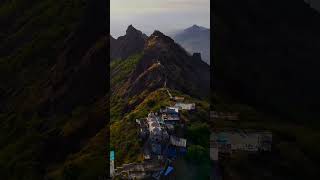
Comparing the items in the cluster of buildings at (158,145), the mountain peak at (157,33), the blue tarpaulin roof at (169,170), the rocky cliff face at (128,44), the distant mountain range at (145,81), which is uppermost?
the mountain peak at (157,33)

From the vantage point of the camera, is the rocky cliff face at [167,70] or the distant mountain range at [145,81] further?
the rocky cliff face at [167,70]

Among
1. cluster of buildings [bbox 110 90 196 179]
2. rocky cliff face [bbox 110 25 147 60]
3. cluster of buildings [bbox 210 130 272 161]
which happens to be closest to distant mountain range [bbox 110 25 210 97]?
rocky cliff face [bbox 110 25 147 60]

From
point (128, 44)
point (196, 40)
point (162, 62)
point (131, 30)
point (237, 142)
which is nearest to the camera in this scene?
point (237, 142)

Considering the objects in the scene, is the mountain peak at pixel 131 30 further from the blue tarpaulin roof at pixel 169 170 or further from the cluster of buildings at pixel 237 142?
the blue tarpaulin roof at pixel 169 170

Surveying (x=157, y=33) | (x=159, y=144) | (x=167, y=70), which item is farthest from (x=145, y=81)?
(x=159, y=144)

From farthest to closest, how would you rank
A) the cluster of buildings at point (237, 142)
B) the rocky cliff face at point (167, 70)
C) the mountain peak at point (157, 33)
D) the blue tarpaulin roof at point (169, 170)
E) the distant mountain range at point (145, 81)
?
the mountain peak at point (157, 33), the rocky cliff face at point (167, 70), the distant mountain range at point (145, 81), the blue tarpaulin roof at point (169, 170), the cluster of buildings at point (237, 142)

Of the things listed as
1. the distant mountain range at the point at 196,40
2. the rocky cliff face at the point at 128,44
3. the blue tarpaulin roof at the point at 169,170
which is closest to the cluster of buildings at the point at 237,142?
the blue tarpaulin roof at the point at 169,170

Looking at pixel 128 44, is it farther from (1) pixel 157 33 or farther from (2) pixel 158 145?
(2) pixel 158 145
